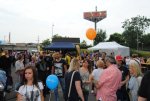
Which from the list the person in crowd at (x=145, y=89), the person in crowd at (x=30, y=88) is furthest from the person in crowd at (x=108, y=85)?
the person in crowd at (x=145, y=89)

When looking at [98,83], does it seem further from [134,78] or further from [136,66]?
[136,66]

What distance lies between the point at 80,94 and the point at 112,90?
25.3 inches

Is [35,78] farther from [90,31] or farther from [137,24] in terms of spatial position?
[137,24]

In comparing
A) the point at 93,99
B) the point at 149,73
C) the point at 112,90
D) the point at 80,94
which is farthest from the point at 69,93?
the point at 93,99

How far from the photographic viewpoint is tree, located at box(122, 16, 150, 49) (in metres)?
117

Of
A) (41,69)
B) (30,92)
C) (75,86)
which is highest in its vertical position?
(30,92)

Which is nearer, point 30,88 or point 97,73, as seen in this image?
point 30,88

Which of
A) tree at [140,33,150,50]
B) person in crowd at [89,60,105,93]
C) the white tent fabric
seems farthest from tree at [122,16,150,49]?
person in crowd at [89,60,105,93]

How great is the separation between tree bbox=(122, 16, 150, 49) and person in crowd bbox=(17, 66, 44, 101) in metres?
108

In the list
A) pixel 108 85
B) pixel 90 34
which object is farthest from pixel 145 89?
pixel 90 34

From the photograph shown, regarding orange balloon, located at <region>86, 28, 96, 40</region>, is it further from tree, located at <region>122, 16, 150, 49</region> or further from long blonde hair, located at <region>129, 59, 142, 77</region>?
tree, located at <region>122, 16, 150, 49</region>

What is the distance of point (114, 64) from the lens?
7.41 m

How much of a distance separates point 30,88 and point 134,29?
4592 inches

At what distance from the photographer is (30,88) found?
554 cm
